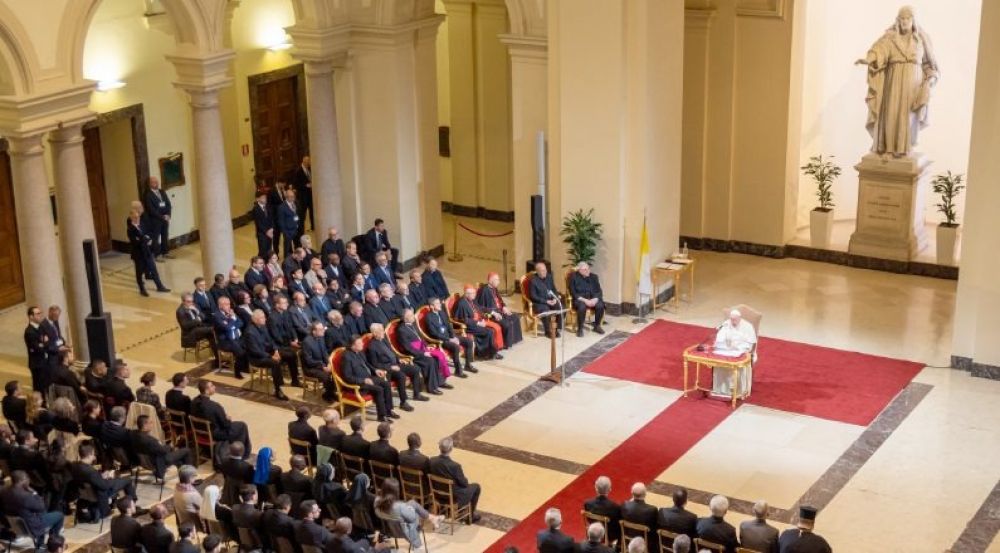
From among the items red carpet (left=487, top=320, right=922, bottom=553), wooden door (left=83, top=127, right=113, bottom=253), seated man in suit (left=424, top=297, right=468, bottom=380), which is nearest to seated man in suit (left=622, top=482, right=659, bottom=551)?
red carpet (left=487, top=320, right=922, bottom=553)

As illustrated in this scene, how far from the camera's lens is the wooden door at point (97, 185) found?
946 inches

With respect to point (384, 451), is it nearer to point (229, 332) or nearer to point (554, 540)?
point (554, 540)

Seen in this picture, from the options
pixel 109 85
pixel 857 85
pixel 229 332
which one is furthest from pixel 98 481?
pixel 857 85

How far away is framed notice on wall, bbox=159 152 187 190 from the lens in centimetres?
2480

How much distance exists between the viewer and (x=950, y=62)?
2378 cm

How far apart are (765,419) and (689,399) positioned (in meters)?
1.06

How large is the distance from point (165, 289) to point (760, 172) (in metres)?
9.62

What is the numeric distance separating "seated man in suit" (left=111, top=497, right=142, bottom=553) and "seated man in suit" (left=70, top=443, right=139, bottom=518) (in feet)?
3.44

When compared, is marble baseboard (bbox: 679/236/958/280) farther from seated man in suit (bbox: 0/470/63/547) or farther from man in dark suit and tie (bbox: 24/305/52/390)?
seated man in suit (bbox: 0/470/63/547)

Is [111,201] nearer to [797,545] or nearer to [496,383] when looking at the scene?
[496,383]

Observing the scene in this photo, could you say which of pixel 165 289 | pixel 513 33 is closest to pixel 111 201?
pixel 165 289

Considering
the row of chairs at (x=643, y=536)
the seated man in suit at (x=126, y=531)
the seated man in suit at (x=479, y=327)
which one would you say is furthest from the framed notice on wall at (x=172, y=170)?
the row of chairs at (x=643, y=536)

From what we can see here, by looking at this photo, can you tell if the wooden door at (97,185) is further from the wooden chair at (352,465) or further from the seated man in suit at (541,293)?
the wooden chair at (352,465)

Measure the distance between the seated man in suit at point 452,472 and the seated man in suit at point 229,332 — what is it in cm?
530
